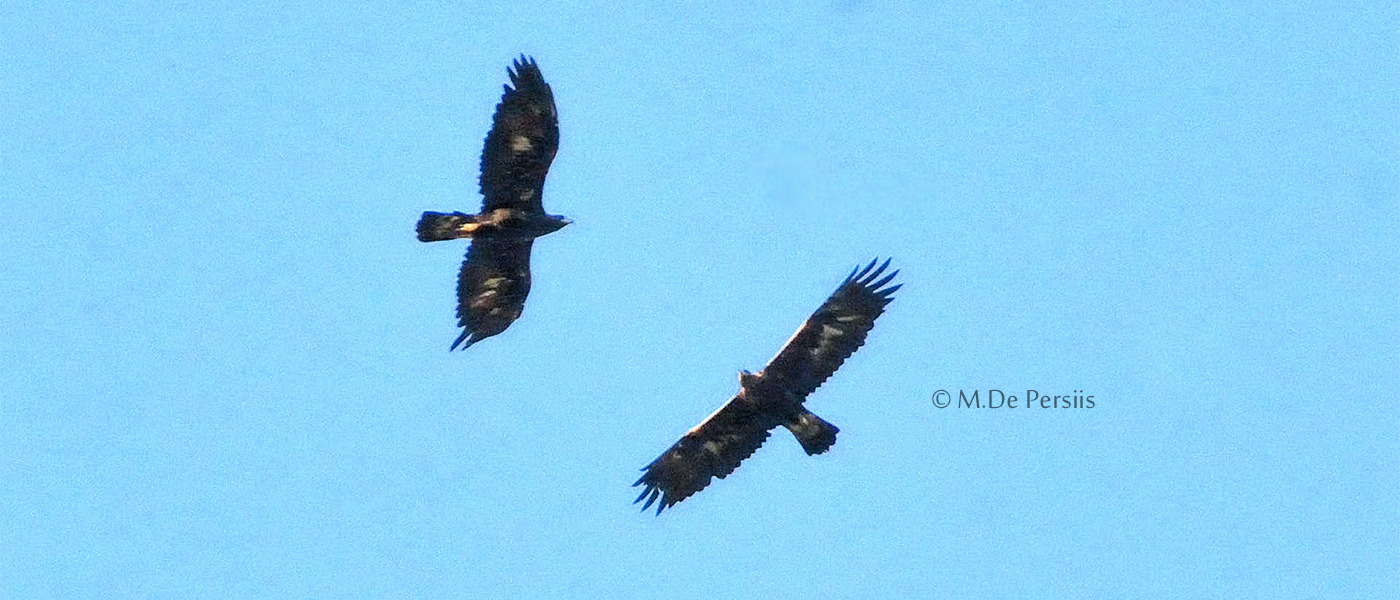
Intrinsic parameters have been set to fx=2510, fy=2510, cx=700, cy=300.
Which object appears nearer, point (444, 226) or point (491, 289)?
point (444, 226)

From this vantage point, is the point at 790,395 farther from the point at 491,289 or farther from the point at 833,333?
the point at 491,289

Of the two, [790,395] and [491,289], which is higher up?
[491,289]

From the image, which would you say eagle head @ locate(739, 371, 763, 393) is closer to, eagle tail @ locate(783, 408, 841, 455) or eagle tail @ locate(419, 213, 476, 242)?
eagle tail @ locate(783, 408, 841, 455)

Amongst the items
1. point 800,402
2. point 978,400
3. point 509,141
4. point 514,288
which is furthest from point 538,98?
point 978,400

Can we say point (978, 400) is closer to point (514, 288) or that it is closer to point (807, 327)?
point (807, 327)

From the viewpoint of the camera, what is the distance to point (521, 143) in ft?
87.1

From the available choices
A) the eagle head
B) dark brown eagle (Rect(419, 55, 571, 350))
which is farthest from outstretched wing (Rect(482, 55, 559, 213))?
the eagle head

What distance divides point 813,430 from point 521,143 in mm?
4343

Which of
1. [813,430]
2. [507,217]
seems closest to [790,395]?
[813,430]

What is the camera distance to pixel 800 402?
26.7 meters

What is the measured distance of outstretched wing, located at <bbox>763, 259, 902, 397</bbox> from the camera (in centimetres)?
2664

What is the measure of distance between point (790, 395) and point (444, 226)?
13.4 feet

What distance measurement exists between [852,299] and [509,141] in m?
4.02

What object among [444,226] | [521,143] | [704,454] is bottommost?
[704,454]
